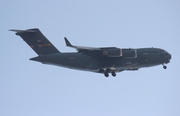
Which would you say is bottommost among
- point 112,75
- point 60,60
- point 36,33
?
point 112,75

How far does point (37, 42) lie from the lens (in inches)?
807

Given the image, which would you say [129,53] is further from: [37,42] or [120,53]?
[37,42]

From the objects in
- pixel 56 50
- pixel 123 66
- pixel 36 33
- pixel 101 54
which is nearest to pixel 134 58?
pixel 123 66

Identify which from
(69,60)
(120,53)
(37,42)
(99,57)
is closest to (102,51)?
(99,57)

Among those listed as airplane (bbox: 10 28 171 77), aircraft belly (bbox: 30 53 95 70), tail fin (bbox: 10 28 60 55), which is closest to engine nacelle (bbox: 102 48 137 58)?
airplane (bbox: 10 28 171 77)

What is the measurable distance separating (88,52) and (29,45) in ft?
14.7

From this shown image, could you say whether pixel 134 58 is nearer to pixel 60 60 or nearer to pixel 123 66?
pixel 123 66

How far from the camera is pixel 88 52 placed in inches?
737

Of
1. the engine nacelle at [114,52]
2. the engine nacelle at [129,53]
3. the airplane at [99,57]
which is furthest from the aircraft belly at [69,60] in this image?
the engine nacelle at [129,53]

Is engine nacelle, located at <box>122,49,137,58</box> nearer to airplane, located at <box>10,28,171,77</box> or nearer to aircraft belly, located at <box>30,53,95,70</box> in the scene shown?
airplane, located at <box>10,28,171,77</box>

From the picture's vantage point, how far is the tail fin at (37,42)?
66.5 ft

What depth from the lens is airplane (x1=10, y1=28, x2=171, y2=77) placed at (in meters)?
18.6

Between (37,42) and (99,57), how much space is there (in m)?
4.54

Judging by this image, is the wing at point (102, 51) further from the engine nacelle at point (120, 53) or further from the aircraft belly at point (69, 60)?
the aircraft belly at point (69, 60)
